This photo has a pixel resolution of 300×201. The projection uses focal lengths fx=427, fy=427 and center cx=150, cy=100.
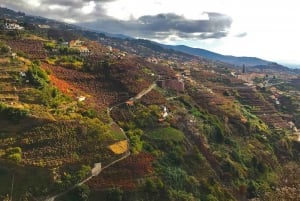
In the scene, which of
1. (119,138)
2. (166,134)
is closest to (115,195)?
(119,138)

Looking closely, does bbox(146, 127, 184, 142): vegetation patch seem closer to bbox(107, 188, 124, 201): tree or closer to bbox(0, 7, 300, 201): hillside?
bbox(0, 7, 300, 201): hillside

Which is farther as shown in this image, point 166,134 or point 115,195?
point 166,134

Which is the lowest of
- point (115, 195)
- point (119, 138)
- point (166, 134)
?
point (115, 195)

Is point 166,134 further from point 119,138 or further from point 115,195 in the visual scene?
point 115,195

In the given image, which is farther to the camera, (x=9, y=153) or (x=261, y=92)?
(x=261, y=92)

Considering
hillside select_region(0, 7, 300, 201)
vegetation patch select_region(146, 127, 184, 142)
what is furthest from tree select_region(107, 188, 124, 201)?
vegetation patch select_region(146, 127, 184, 142)

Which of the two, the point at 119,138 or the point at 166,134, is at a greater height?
the point at 119,138

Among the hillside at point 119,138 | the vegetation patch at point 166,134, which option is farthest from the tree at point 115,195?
the vegetation patch at point 166,134

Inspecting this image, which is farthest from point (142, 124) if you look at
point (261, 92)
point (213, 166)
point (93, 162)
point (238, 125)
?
point (261, 92)

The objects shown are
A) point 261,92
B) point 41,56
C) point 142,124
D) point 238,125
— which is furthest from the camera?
point 261,92

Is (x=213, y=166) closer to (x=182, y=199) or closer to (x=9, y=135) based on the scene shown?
(x=182, y=199)
